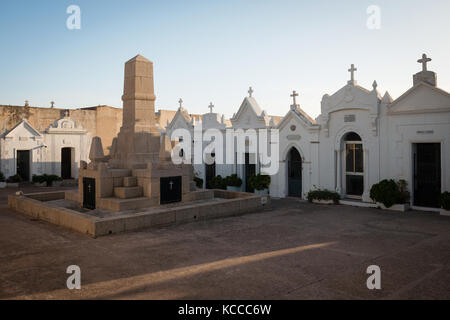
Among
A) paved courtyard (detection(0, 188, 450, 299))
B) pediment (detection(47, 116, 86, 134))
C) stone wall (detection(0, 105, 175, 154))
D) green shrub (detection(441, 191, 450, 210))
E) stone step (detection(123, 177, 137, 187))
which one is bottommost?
paved courtyard (detection(0, 188, 450, 299))

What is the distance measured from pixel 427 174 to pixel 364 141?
2.65m

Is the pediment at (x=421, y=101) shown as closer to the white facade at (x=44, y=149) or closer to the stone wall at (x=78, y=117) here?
the white facade at (x=44, y=149)

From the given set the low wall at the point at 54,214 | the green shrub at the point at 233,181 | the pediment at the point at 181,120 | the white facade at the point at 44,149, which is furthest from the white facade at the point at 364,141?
the white facade at the point at 44,149

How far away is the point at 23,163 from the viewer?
24688 millimetres

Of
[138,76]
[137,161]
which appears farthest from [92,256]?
[138,76]

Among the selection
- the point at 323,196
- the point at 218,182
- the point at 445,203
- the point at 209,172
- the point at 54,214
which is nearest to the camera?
the point at 54,214

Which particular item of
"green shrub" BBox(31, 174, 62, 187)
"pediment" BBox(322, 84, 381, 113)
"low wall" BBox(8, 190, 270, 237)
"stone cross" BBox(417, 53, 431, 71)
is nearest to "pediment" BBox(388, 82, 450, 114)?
"stone cross" BBox(417, 53, 431, 71)

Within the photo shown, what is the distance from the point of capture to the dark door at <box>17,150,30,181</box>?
24531 millimetres

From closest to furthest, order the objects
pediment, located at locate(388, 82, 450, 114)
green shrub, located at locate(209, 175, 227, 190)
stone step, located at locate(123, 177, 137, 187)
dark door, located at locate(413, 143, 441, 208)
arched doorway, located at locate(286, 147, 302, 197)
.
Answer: stone step, located at locate(123, 177, 137, 187), pediment, located at locate(388, 82, 450, 114), dark door, located at locate(413, 143, 441, 208), arched doorway, located at locate(286, 147, 302, 197), green shrub, located at locate(209, 175, 227, 190)

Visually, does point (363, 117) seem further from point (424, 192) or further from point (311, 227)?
point (311, 227)

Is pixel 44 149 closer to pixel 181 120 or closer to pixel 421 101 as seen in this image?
pixel 181 120

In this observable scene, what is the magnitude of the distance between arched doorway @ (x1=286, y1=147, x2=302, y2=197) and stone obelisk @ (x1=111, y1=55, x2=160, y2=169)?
718 cm

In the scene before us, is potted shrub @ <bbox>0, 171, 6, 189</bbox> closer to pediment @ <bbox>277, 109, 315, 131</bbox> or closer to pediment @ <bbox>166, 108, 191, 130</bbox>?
pediment @ <bbox>166, 108, 191, 130</bbox>

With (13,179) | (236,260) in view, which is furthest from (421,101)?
(13,179)
